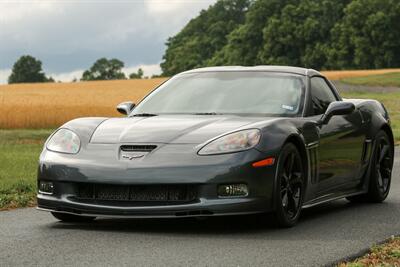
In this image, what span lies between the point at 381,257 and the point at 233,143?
1.58 m

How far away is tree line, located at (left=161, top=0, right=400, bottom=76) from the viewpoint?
10794 centimetres

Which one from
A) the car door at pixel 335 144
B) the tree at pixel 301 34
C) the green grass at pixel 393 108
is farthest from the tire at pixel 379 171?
the tree at pixel 301 34

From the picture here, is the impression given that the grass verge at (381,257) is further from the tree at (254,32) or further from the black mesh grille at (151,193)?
the tree at (254,32)

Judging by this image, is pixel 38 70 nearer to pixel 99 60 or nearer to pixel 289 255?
pixel 99 60

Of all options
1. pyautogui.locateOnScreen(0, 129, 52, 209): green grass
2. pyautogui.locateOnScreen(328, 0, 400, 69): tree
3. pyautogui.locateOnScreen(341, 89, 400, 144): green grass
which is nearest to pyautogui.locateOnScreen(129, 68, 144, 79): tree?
pyautogui.locateOnScreen(328, 0, 400, 69): tree

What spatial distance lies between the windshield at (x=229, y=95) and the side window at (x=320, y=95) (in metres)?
0.19

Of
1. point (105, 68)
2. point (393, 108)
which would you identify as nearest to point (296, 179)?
point (393, 108)

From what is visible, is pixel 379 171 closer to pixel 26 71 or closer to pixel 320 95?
pixel 320 95

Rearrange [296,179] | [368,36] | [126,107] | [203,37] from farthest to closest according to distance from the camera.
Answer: [203,37], [368,36], [126,107], [296,179]

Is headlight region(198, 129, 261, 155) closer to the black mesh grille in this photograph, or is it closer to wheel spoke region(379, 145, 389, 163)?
the black mesh grille

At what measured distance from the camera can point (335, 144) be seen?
8.70 m

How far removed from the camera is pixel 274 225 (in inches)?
301

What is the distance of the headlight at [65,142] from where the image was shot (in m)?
7.56

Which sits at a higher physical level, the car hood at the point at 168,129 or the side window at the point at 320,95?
the side window at the point at 320,95
